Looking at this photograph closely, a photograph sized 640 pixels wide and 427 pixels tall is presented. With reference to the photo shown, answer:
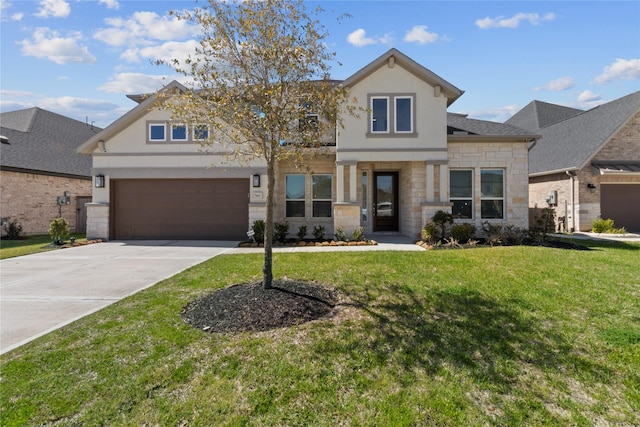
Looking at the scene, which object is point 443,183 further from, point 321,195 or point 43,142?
point 43,142

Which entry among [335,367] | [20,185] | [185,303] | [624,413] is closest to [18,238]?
[20,185]

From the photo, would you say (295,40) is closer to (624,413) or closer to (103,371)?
(103,371)

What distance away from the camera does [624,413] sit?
9.05ft

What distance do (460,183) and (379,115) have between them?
4.11m

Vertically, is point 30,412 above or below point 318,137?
below

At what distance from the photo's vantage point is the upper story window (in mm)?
12273

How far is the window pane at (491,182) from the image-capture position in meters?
12.7

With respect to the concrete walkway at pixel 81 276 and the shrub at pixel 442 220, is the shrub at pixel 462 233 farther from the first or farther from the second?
the concrete walkway at pixel 81 276

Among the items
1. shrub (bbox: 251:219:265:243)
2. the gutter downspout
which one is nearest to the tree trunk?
shrub (bbox: 251:219:265:243)

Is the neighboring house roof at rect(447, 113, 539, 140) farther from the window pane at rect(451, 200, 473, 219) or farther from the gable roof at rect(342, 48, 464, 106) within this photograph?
the window pane at rect(451, 200, 473, 219)

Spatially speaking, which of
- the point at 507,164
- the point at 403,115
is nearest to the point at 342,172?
the point at 403,115

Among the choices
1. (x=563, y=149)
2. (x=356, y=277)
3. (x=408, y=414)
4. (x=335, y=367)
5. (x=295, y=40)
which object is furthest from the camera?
(x=563, y=149)

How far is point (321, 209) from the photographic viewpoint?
1398 centimetres

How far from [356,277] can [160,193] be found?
32.5ft
